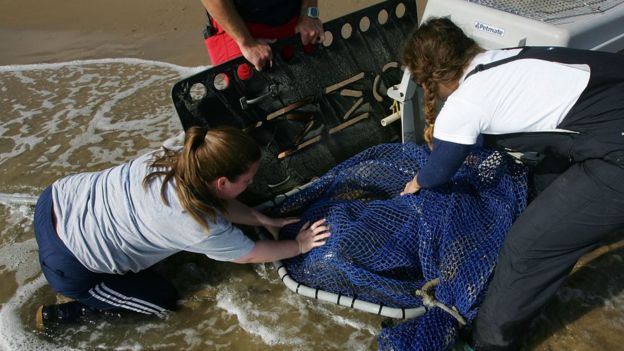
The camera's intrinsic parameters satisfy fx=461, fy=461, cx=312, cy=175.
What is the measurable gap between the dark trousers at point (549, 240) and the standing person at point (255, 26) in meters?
1.75

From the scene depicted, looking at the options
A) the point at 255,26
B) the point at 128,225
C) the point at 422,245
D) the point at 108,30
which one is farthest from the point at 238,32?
the point at 108,30

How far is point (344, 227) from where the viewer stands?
267 centimetres

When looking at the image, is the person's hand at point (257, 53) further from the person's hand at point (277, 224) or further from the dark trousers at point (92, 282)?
the dark trousers at point (92, 282)

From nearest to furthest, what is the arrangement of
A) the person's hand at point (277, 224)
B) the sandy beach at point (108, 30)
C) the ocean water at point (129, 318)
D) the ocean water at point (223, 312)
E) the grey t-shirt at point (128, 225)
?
the grey t-shirt at point (128, 225) → the ocean water at point (223, 312) → the ocean water at point (129, 318) → the person's hand at point (277, 224) → the sandy beach at point (108, 30)

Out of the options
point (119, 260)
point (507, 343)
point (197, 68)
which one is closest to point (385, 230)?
point (507, 343)

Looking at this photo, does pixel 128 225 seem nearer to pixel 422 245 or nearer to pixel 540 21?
pixel 422 245

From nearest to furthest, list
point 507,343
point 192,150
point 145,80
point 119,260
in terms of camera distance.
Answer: point 192,150 < point 507,343 < point 119,260 < point 145,80

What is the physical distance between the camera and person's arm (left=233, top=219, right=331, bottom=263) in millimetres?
2553

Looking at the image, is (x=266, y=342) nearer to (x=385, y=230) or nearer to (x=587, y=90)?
(x=385, y=230)

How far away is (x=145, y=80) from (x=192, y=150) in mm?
4443

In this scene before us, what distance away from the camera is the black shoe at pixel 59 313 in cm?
283

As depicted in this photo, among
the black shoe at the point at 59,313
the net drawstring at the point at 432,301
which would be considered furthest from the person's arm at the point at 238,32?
the black shoe at the point at 59,313

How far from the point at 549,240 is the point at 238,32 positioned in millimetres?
2071

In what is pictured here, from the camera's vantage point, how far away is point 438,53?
2.24m
